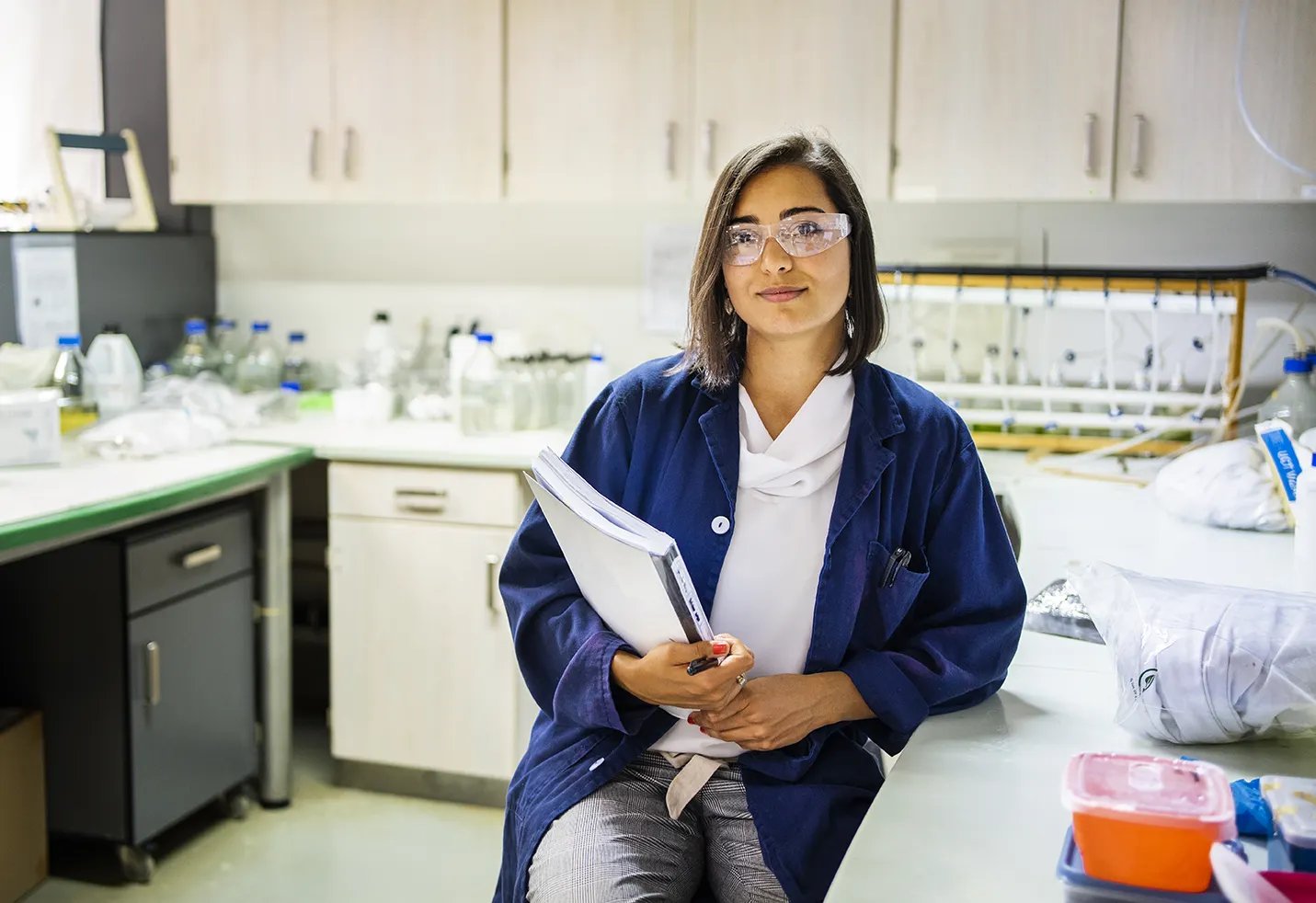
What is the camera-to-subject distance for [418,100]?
120 inches

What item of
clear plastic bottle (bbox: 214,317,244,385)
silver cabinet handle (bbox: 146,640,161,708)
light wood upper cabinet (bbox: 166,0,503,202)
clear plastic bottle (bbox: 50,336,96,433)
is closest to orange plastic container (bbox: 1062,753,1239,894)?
silver cabinet handle (bbox: 146,640,161,708)

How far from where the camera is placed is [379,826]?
2.82 metres

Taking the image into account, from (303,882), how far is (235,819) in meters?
0.36

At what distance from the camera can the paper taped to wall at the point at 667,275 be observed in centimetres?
320

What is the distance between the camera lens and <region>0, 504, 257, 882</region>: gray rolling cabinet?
243 cm

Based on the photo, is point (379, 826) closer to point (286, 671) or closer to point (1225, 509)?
point (286, 671)

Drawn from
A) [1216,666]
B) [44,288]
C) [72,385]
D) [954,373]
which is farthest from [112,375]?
[1216,666]

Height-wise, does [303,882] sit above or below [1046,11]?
below

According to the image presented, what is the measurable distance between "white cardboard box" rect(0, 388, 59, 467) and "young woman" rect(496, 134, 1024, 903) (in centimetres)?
136

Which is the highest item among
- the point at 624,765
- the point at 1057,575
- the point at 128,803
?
the point at 1057,575

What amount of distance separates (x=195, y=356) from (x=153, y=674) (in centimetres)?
111

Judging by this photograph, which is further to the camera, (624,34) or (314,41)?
(314,41)

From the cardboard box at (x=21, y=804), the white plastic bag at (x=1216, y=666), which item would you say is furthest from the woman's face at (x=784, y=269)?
the cardboard box at (x=21, y=804)

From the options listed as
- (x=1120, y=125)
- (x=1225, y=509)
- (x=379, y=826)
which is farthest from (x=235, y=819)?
(x=1120, y=125)
